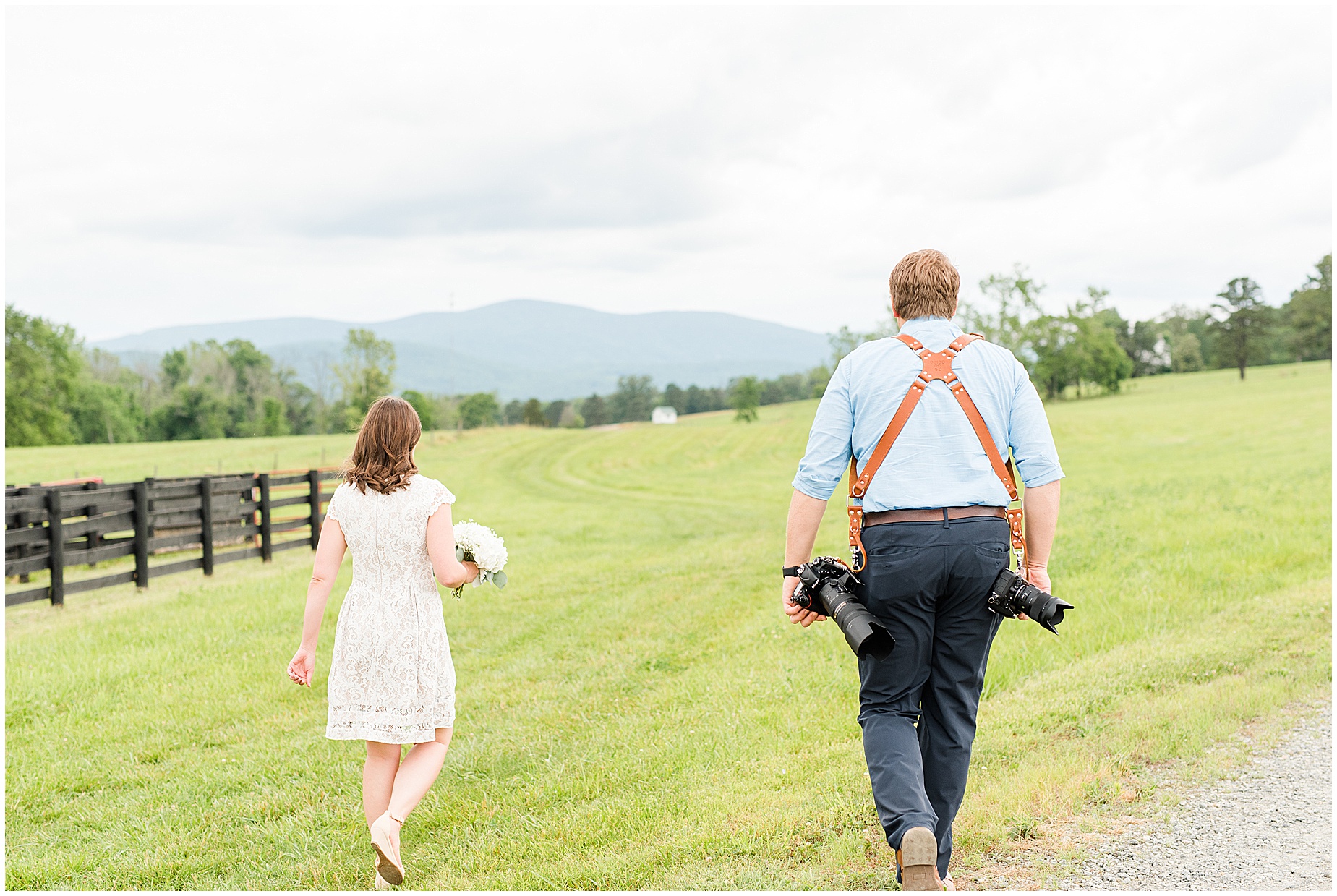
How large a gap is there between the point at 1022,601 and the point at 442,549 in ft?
7.41

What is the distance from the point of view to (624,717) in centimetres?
588

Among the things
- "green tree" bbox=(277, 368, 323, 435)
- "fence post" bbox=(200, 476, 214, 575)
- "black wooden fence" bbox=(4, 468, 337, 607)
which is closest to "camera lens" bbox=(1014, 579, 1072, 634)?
"black wooden fence" bbox=(4, 468, 337, 607)

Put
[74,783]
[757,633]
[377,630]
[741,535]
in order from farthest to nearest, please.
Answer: [741,535] < [757,633] < [74,783] < [377,630]

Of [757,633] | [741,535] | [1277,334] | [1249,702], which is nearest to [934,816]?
[1249,702]

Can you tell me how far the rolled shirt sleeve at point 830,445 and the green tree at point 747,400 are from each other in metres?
63.9

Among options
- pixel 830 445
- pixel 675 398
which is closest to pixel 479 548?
pixel 830 445

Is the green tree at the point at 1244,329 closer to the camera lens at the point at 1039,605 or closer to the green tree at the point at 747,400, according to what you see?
the green tree at the point at 747,400

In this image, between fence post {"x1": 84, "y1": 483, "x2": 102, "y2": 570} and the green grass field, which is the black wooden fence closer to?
fence post {"x1": 84, "y1": 483, "x2": 102, "y2": 570}

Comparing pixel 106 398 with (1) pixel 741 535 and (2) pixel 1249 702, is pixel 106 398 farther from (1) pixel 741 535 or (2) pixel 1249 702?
(2) pixel 1249 702

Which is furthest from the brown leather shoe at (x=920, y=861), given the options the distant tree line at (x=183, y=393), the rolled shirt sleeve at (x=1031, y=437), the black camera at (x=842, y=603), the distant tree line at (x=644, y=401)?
the distant tree line at (x=644, y=401)

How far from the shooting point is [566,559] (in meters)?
13.7

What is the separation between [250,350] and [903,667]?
108 meters

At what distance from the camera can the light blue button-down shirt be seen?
3150 millimetres

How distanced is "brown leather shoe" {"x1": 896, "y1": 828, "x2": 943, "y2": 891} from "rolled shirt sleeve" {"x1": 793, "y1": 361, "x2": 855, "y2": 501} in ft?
3.79
